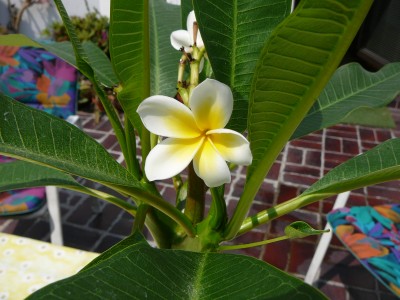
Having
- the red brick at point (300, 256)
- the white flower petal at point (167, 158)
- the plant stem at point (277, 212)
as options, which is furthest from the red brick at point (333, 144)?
the white flower petal at point (167, 158)

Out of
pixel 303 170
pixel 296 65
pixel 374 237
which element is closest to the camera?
pixel 296 65

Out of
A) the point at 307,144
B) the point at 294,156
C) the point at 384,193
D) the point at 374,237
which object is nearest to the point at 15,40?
the point at 374,237

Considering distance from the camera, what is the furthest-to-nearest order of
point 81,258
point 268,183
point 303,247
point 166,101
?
point 268,183 < point 303,247 < point 81,258 < point 166,101

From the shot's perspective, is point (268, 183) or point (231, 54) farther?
point (268, 183)

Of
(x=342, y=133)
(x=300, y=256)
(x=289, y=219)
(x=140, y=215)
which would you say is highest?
(x=342, y=133)

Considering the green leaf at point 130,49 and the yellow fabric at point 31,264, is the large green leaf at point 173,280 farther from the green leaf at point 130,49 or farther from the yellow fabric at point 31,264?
the yellow fabric at point 31,264

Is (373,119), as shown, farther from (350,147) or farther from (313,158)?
(313,158)

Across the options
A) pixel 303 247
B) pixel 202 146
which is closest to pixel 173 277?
pixel 202 146

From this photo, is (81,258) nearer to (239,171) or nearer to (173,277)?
(173,277)
